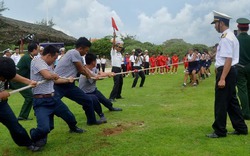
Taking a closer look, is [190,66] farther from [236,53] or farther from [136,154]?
[136,154]

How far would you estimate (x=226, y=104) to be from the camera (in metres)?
6.03

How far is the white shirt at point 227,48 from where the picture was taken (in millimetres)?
5848

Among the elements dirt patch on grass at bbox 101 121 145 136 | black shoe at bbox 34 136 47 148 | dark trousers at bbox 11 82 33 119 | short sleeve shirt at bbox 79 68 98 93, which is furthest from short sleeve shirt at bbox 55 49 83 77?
dark trousers at bbox 11 82 33 119

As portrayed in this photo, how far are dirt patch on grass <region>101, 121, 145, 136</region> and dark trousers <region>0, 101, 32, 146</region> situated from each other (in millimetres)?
1729

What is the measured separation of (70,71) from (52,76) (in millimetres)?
1090

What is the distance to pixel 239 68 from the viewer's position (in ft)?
26.3

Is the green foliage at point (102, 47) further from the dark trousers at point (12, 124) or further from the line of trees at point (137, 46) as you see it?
the dark trousers at point (12, 124)

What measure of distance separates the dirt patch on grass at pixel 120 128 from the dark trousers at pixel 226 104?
1.93 meters

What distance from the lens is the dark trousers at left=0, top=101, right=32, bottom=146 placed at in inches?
208

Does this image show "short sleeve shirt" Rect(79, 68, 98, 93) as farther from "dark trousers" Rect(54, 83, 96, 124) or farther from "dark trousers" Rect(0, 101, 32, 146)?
"dark trousers" Rect(0, 101, 32, 146)

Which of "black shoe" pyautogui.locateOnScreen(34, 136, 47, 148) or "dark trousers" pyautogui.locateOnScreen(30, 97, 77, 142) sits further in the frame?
"black shoe" pyautogui.locateOnScreen(34, 136, 47, 148)

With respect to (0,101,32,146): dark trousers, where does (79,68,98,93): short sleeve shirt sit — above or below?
above

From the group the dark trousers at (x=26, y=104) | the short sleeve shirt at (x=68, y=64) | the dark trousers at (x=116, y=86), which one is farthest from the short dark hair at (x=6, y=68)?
the dark trousers at (x=116, y=86)

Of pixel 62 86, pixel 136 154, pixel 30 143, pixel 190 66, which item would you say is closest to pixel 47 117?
pixel 30 143
